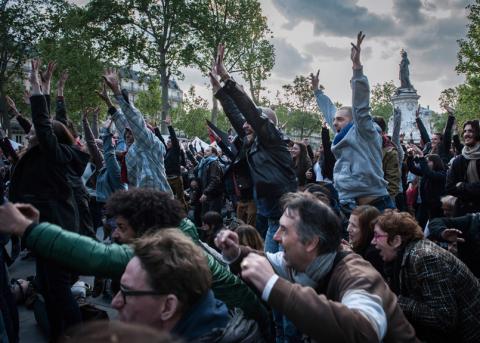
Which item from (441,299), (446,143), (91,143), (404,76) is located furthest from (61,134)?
(404,76)

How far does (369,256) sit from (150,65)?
2512 centimetres

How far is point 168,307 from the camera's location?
5.75 feet

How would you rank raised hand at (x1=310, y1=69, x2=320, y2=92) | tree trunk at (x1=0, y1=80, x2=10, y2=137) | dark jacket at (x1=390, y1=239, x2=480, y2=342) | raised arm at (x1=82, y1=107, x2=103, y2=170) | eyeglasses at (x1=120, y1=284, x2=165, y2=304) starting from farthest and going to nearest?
tree trunk at (x1=0, y1=80, x2=10, y2=137) < raised arm at (x1=82, y1=107, x2=103, y2=170) < raised hand at (x1=310, y1=69, x2=320, y2=92) < dark jacket at (x1=390, y1=239, x2=480, y2=342) < eyeglasses at (x1=120, y1=284, x2=165, y2=304)

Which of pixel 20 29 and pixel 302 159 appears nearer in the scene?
pixel 302 159

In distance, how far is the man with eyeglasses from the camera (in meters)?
1.73

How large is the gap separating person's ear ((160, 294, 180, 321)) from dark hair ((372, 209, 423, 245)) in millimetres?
1658

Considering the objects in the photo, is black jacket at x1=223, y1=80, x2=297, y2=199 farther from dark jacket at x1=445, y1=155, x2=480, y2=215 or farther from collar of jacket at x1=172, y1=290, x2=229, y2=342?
collar of jacket at x1=172, y1=290, x2=229, y2=342

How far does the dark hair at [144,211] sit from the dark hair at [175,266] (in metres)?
0.64

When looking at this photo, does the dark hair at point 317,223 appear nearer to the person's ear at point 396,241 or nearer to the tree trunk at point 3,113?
the person's ear at point 396,241

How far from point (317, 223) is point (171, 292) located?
2.64 feet

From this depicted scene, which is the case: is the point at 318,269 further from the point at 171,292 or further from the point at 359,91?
the point at 359,91

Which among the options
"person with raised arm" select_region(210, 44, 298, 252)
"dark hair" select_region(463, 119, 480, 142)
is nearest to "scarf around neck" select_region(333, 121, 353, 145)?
"person with raised arm" select_region(210, 44, 298, 252)

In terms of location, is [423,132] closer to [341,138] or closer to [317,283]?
[341,138]

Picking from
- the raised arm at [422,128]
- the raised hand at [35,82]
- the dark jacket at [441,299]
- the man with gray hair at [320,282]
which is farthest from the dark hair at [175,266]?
the raised arm at [422,128]
